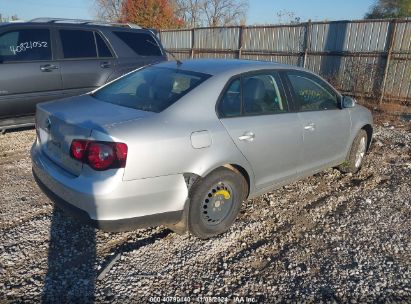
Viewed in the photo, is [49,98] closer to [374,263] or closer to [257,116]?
[257,116]

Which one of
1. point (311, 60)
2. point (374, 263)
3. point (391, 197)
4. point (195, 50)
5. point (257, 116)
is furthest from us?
point (195, 50)

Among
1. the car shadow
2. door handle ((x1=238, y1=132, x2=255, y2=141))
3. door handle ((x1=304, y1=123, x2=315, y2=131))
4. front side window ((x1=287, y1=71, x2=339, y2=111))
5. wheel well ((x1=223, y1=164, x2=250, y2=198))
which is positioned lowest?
the car shadow

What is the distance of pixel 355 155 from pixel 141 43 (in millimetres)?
4313

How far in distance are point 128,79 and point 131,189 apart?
62.4 inches

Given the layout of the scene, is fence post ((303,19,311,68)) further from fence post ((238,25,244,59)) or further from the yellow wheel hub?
the yellow wheel hub

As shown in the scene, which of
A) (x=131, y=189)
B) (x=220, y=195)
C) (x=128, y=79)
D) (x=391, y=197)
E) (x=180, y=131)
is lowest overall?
(x=391, y=197)

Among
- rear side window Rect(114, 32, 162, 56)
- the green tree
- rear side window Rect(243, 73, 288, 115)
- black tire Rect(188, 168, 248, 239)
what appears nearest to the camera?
black tire Rect(188, 168, 248, 239)

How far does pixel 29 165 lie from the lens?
4.89m

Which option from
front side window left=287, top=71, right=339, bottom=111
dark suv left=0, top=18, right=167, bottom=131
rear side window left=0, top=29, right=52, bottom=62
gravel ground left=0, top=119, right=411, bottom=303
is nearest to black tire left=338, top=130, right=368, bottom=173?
gravel ground left=0, top=119, right=411, bottom=303

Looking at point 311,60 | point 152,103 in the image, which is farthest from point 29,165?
point 311,60

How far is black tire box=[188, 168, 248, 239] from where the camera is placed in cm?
297

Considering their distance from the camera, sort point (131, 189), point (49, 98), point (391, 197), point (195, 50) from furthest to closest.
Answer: point (195, 50) → point (49, 98) → point (391, 197) → point (131, 189)

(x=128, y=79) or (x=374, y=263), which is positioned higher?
(x=128, y=79)

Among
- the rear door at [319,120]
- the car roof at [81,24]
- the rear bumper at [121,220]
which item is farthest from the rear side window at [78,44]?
the rear door at [319,120]
